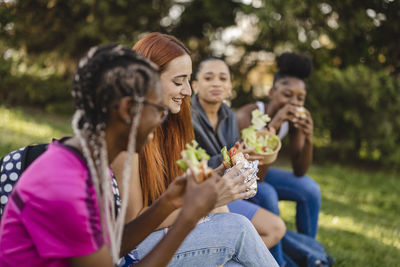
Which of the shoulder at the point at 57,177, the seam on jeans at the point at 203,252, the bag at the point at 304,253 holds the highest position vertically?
the shoulder at the point at 57,177

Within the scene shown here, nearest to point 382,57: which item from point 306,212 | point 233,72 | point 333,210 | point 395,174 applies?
point 395,174

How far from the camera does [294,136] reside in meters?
4.51

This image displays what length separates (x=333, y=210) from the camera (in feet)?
19.5

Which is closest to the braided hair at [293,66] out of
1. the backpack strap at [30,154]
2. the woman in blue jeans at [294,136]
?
the woman in blue jeans at [294,136]

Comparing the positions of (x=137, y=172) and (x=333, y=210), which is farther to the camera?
(x=333, y=210)

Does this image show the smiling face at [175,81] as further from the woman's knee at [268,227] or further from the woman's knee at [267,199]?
the woman's knee at [267,199]

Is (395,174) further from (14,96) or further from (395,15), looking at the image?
(14,96)

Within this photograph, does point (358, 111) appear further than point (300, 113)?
Yes

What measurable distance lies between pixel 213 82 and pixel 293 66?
47.9 inches

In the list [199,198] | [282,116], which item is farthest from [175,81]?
[282,116]

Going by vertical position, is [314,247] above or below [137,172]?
below

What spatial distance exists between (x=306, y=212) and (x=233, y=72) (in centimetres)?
682

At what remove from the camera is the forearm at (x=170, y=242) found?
1573 mm

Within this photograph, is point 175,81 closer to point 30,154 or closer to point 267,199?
point 30,154
